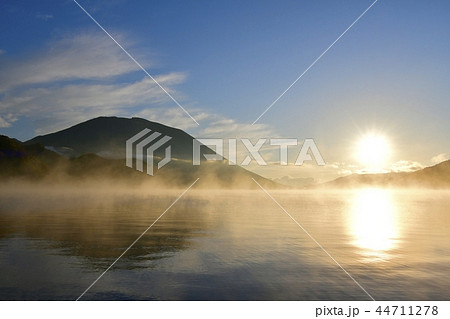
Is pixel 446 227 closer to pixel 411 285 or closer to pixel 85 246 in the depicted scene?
pixel 411 285

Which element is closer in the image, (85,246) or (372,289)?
(372,289)

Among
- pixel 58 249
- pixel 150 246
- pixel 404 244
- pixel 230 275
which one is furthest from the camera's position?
pixel 404 244

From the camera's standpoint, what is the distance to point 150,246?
28250 millimetres

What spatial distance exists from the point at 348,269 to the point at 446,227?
2618 cm

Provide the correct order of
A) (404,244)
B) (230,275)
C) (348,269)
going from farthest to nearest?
(404,244) → (348,269) → (230,275)

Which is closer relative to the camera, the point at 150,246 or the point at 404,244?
the point at 150,246

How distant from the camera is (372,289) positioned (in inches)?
699
